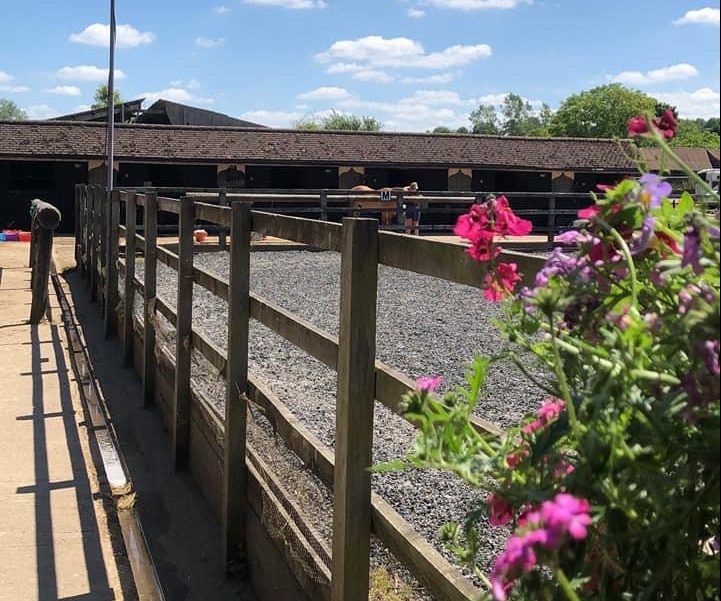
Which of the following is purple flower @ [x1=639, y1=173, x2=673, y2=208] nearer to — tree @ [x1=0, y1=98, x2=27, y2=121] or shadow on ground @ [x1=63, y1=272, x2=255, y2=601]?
shadow on ground @ [x1=63, y1=272, x2=255, y2=601]

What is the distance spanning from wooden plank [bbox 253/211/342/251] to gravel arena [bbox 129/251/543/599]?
786 millimetres

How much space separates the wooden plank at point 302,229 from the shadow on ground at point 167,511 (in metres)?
1.43

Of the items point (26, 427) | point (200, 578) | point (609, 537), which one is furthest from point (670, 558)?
point (26, 427)

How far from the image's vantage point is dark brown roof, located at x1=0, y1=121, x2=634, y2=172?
81.3 feet

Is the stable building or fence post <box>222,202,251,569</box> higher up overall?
the stable building

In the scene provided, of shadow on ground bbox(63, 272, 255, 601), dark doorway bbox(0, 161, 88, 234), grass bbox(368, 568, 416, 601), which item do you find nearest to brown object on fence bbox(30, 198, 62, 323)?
shadow on ground bbox(63, 272, 255, 601)

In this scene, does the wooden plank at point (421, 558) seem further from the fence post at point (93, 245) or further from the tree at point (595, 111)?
the tree at point (595, 111)

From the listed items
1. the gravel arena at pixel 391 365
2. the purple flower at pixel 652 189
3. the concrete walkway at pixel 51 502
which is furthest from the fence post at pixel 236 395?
the purple flower at pixel 652 189

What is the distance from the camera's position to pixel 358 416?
8.20 feet

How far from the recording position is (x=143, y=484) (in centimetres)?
484

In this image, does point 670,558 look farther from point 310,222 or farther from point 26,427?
point 26,427

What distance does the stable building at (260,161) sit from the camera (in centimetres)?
2496

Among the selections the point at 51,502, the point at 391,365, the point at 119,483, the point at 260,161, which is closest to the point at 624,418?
the point at 51,502

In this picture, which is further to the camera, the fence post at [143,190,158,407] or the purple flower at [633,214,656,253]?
the fence post at [143,190,158,407]
